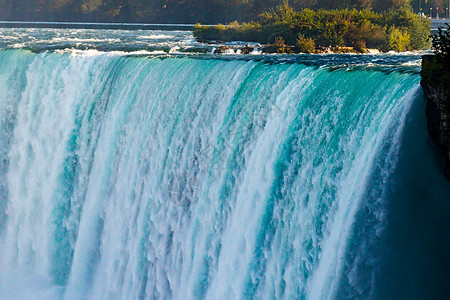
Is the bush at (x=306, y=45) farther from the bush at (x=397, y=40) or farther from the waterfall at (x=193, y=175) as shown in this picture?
the waterfall at (x=193, y=175)

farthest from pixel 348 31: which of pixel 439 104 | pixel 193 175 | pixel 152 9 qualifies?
pixel 152 9

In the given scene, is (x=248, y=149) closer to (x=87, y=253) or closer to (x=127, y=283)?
(x=127, y=283)

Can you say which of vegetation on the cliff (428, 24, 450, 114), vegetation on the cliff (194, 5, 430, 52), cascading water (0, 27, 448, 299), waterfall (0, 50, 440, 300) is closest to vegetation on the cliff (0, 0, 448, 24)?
vegetation on the cliff (194, 5, 430, 52)

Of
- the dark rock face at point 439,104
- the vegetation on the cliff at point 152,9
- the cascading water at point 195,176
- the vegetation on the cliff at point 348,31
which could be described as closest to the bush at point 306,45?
the vegetation on the cliff at point 348,31

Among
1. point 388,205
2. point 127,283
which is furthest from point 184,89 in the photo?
point 388,205

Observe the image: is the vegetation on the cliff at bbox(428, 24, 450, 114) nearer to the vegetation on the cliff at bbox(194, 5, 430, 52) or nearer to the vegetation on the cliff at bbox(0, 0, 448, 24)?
the vegetation on the cliff at bbox(194, 5, 430, 52)

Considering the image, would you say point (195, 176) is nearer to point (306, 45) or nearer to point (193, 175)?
point (193, 175)
